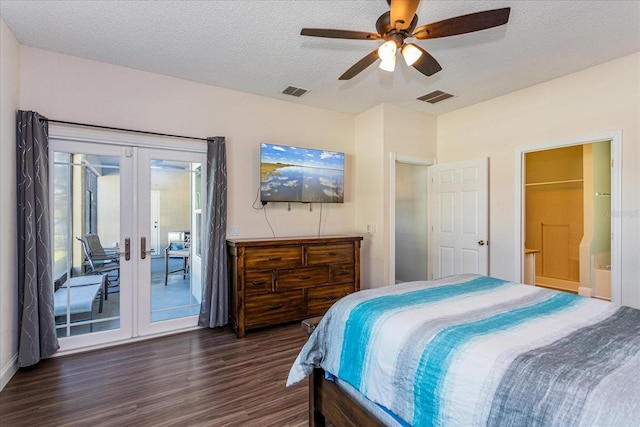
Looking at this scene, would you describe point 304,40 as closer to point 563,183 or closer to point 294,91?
point 294,91

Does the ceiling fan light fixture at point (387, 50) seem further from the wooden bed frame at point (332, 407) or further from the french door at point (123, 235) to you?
the french door at point (123, 235)

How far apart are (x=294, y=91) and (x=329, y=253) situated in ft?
6.74

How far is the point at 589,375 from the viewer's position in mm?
985

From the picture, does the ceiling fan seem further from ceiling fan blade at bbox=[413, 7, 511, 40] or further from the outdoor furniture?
the outdoor furniture

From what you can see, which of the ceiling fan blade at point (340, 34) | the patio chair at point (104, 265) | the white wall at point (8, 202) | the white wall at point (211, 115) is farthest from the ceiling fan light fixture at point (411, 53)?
the patio chair at point (104, 265)

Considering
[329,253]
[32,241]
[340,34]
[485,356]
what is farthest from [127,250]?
[485,356]

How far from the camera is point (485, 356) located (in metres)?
1.13

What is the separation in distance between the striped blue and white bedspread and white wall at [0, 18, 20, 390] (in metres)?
2.45

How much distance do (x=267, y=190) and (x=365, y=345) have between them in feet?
8.60

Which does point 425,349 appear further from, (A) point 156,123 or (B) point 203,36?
(A) point 156,123

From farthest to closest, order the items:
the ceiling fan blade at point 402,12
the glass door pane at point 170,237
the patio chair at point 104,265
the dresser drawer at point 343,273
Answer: the dresser drawer at point 343,273, the glass door pane at point 170,237, the patio chair at point 104,265, the ceiling fan blade at point 402,12

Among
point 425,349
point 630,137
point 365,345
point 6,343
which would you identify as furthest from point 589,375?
point 6,343

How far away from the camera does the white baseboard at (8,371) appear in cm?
235

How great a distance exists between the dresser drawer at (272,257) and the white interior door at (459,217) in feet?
7.45
